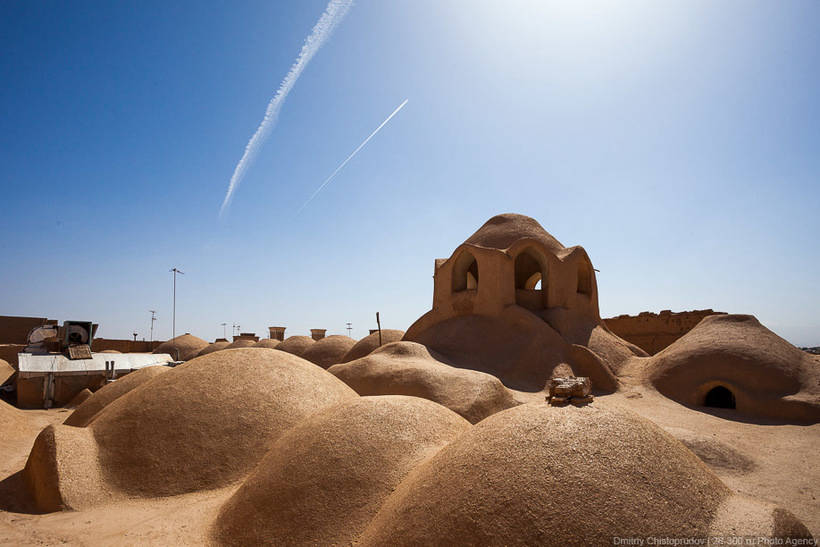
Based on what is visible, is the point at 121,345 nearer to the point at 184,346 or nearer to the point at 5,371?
the point at 184,346

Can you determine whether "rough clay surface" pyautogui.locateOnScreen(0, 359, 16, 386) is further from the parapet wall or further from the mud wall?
the parapet wall

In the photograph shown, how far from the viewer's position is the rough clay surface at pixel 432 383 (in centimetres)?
1070

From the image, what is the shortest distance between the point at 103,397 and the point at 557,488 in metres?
10.7

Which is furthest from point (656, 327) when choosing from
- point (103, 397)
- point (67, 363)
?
point (67, 363)

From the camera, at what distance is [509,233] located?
20.8m

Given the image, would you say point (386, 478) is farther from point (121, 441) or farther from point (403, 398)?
point (121, 441)

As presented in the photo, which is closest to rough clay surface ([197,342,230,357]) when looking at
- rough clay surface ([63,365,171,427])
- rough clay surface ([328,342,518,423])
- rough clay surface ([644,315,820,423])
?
rough clay surface ([328,342,518,423])

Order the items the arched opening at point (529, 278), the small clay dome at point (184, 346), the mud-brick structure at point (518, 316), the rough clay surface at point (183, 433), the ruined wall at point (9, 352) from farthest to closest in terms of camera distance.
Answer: the small clay dome at point (184, 346) < the ruined wall at point (9, 352) < the arched opening at point (529, 278) < the mud-brick structure at point (518, 316) < the rough clay surface at point (183, 433)

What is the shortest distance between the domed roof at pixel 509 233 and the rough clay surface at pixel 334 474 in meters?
15.2

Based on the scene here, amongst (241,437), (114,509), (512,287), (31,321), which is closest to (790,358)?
(512,287)

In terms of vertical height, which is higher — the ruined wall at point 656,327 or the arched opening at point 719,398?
the ruined wall at point 656,327

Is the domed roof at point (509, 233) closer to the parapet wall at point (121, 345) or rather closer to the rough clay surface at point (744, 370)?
the rough clay surface at point (744, 370)

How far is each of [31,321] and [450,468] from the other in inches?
1368

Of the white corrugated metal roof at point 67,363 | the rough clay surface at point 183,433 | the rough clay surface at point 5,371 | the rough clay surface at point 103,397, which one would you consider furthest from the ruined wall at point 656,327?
the rough clay surface at point 5,371
